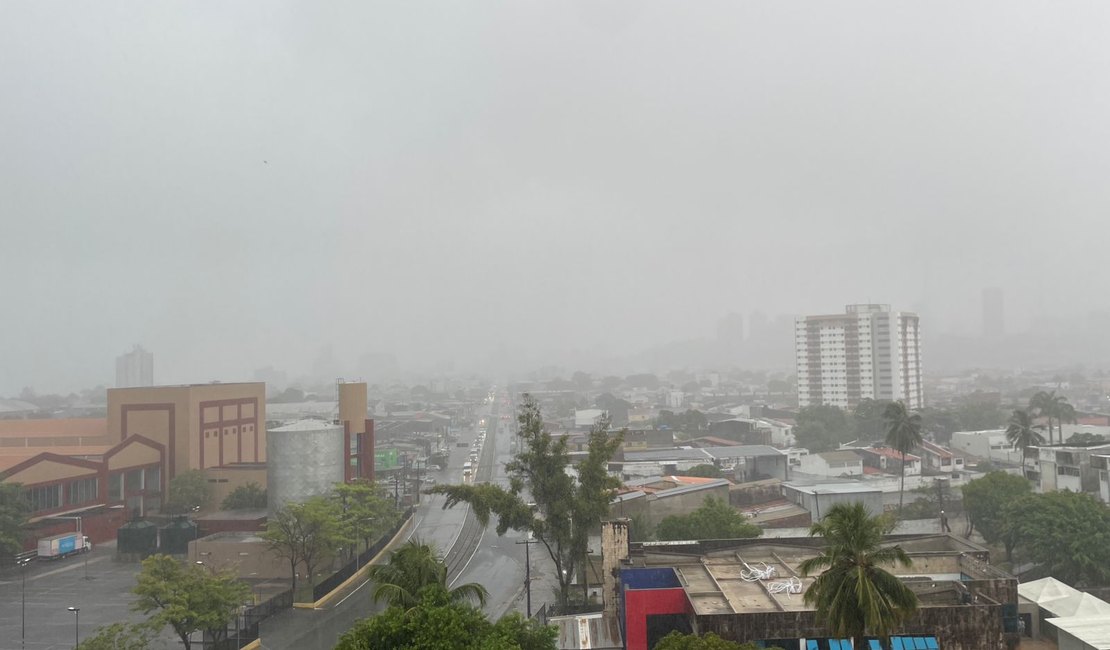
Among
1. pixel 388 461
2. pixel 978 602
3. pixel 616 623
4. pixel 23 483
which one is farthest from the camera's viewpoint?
pixel 388 461

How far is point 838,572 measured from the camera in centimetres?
1248

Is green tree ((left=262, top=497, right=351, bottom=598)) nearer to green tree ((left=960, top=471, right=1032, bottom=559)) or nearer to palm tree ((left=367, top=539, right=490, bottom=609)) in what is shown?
palm tree ((left=367, top=539, right=490, bottom=609))

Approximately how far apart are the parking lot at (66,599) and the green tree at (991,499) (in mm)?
34157

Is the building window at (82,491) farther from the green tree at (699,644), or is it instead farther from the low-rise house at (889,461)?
the low-rise house at (889,461)

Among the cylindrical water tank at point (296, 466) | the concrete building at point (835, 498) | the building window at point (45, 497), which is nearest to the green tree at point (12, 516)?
the building window at point (45, 497)

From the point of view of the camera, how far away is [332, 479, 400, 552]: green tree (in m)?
33.5

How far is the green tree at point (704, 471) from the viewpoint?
53406 mm

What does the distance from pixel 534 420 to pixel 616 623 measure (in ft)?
28.7

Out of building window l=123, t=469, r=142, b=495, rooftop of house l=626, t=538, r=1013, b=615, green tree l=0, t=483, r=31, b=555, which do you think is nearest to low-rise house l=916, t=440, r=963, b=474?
rooftop of house l=626, t=538, r=1013, b=615

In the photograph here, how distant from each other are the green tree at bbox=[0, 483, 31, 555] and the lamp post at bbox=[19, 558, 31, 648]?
0.75m

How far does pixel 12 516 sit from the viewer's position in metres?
35.4

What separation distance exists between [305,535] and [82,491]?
2099 cm

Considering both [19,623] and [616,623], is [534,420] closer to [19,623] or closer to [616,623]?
[616,623]

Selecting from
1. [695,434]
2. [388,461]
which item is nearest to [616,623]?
[388,461]
